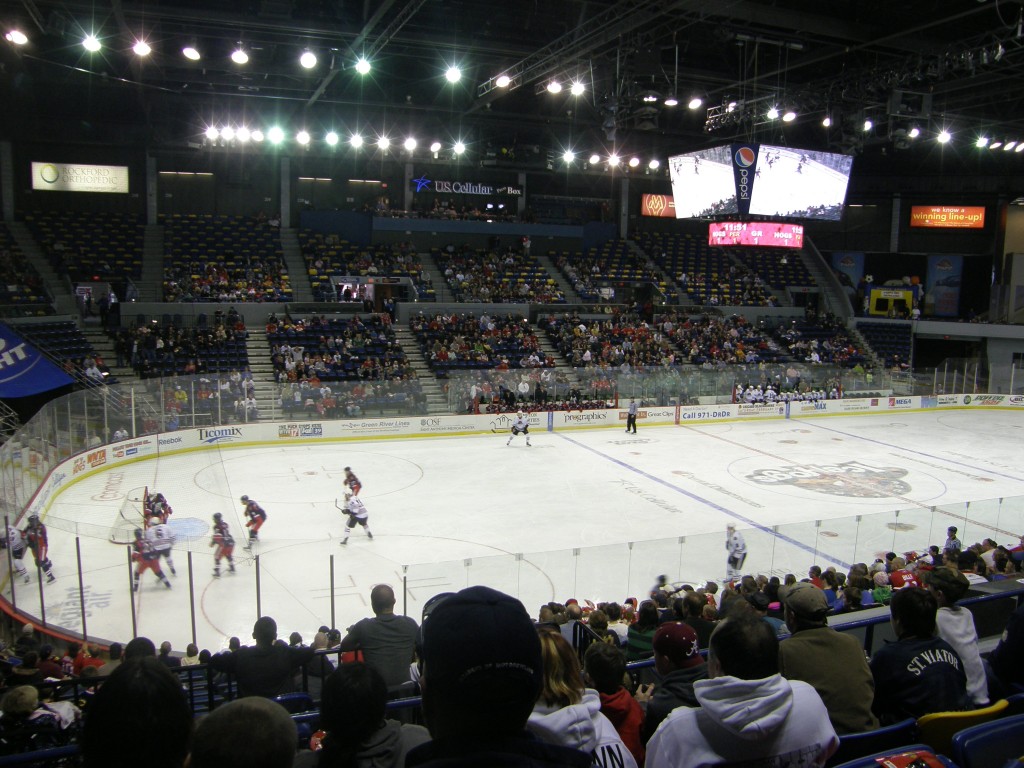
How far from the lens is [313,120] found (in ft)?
115

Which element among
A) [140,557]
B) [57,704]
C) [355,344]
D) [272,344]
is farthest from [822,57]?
[57,704]

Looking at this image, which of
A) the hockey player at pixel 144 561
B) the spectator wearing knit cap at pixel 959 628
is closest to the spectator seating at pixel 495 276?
the hockey player at pixel 144 561

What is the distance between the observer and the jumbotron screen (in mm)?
23750

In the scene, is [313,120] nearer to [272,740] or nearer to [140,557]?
[140,557]

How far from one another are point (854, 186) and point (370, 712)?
5128 cm

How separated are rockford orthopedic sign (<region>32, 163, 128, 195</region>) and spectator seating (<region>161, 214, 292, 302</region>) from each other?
2483 mm

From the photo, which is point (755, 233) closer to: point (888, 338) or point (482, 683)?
point (888, 338)

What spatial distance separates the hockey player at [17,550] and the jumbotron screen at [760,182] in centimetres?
2040

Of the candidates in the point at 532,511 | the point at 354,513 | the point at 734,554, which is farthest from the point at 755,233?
the point at 354,513

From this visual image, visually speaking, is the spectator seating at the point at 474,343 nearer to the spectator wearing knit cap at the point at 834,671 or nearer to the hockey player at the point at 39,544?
the hockey player at the point at 39,544

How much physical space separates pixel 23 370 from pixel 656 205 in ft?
118

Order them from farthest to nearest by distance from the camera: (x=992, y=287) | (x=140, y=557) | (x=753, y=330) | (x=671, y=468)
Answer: (x=992, y=287)
(x=753, y=330)
(x=671, y=468)
(x=140, y=557)

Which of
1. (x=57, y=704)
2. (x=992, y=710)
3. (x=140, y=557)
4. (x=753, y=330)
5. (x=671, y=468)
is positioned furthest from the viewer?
(x=753, y=330)

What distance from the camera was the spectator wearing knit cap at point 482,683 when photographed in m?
1.69
